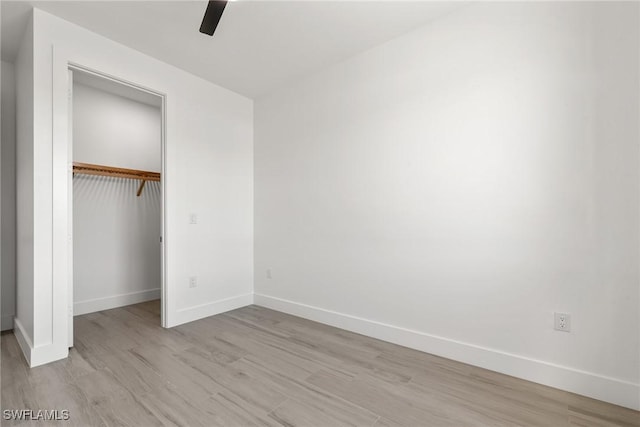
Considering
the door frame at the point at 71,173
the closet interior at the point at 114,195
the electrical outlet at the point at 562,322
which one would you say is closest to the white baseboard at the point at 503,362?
the electrical outlet at the point at 562,322

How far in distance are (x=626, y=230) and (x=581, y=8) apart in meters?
1.32

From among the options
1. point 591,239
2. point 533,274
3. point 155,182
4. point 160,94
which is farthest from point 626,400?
point 155,182

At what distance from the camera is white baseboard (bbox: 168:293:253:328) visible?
3.06 meters

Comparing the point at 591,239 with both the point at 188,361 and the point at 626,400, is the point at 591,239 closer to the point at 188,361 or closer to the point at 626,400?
the point at 626,400

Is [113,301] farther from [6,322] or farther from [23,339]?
[23,339]

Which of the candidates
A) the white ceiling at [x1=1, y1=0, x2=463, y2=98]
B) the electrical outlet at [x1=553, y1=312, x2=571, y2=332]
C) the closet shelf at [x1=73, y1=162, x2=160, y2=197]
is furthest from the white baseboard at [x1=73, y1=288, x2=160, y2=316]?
the electrical outlet at [x1=553, y1=312, x2=571, y2=332]

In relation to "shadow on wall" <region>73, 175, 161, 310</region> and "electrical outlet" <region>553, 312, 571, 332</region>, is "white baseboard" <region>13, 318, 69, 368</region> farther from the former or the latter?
"electrical outlet" <region>553, 312, 571, 332</region>

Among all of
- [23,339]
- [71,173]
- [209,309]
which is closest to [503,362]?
[209,309]

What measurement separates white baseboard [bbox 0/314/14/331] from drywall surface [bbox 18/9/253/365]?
1163 mm

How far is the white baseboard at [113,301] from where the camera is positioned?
3.32m

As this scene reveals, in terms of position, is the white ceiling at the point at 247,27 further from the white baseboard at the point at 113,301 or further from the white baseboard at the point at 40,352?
the white baseboard at the point at 113,301

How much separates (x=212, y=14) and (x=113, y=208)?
2876 mm

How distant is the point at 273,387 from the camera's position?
1913mm

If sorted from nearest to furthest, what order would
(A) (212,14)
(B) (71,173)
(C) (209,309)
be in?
(A) (212,14)
(B) (71,173)
(C) (209,309)
